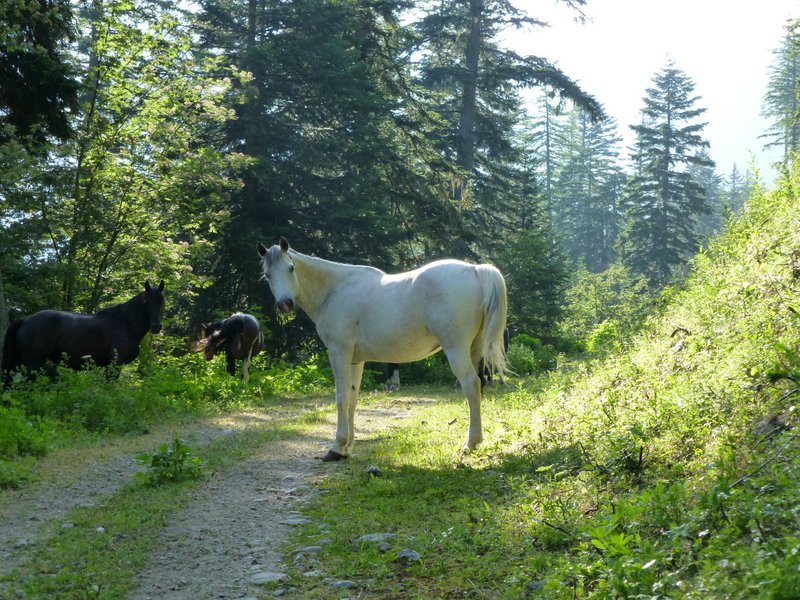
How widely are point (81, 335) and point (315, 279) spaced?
650cm

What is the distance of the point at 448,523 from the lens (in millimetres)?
6176

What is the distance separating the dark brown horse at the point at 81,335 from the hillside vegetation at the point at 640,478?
6.63 metres

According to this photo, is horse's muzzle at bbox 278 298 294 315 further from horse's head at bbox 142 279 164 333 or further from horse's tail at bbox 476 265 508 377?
horse's head at bbox 142 279 164 333

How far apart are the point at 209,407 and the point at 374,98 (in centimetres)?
1456

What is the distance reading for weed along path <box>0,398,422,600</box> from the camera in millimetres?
5004

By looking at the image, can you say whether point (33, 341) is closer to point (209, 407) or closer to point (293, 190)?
point (209, 407)

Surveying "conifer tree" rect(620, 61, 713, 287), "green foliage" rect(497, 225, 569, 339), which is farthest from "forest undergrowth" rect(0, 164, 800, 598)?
"conifer tree" rect(620, 61, 713, 287)

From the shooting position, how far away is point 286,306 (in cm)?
948

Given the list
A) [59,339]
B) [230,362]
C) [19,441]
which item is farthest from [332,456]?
[230,362]

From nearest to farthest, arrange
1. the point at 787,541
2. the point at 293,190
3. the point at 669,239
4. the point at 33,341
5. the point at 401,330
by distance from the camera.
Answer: the point at 787,541
the point at 401,330
the point at 33,341
the point at 293,190
the point at 669,239

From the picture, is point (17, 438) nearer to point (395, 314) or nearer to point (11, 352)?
point (395, 314)

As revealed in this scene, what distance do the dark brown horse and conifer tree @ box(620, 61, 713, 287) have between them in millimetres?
43865

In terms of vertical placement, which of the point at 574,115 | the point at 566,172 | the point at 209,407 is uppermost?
the point at 574,115

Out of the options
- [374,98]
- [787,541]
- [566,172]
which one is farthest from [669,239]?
[787,541]
